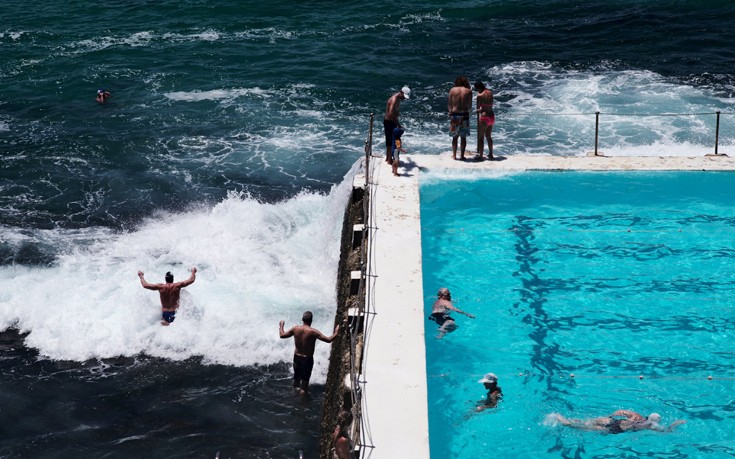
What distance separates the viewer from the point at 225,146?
24.4 metres

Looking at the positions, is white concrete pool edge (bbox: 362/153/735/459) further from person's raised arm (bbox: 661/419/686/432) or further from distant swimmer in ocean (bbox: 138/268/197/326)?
distant swimmer in ocean (bbox: 138/268/197/326)

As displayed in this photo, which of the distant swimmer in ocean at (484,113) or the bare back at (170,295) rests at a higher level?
the distant swimmer in ocean at (484,113)

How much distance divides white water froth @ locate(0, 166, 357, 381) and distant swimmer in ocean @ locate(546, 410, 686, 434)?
503cm

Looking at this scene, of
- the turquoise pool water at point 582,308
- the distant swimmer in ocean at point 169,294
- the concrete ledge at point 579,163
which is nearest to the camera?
the turquoise pool water at point 582,308

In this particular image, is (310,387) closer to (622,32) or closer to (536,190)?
(536,190)

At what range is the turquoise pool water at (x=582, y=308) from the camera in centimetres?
1096

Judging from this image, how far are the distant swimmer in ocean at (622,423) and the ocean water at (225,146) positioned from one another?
4.08 metres

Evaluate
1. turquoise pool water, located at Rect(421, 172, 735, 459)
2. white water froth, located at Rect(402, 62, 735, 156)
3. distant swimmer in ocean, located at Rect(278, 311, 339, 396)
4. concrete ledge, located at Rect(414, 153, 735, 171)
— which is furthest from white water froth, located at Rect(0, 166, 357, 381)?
white water froth, located at Rect(402, 62, 735, 156)

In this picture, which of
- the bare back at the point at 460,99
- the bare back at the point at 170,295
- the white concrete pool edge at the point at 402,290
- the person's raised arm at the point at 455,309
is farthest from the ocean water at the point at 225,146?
the bare back at the point at 460,99

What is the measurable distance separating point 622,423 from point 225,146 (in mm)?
15821

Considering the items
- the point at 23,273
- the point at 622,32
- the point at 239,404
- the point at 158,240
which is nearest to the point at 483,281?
the point at 239,404

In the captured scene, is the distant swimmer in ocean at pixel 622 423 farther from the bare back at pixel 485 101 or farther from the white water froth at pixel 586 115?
the white water froth at pixel 586 115

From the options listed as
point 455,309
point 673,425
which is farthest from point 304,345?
point 673,425

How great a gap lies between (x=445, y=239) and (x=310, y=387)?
323cm
